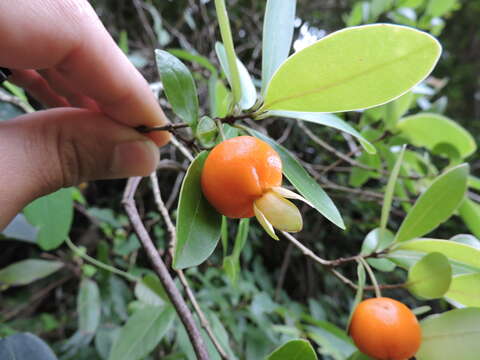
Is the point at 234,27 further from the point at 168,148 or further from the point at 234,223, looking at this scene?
the point at 234,223

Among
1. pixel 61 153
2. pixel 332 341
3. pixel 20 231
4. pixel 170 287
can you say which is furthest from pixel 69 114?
pixel 332 341

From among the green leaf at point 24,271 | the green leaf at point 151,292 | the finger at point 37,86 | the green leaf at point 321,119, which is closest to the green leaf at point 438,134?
the green leaf at point 321,119

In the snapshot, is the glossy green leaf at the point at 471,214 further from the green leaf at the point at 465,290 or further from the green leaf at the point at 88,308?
the green leaf at the point at 88,308

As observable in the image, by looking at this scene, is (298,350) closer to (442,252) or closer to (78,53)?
(442,252)

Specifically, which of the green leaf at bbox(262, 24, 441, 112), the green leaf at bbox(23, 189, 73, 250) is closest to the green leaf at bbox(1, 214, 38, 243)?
the green leaf at bbox(23, 189, 73, 250)

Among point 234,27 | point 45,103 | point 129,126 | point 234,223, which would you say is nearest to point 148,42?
point 234,27

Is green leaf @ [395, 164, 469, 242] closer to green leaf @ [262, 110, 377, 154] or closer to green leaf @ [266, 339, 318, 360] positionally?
green leaf @ [262, 110, 377, 154]
